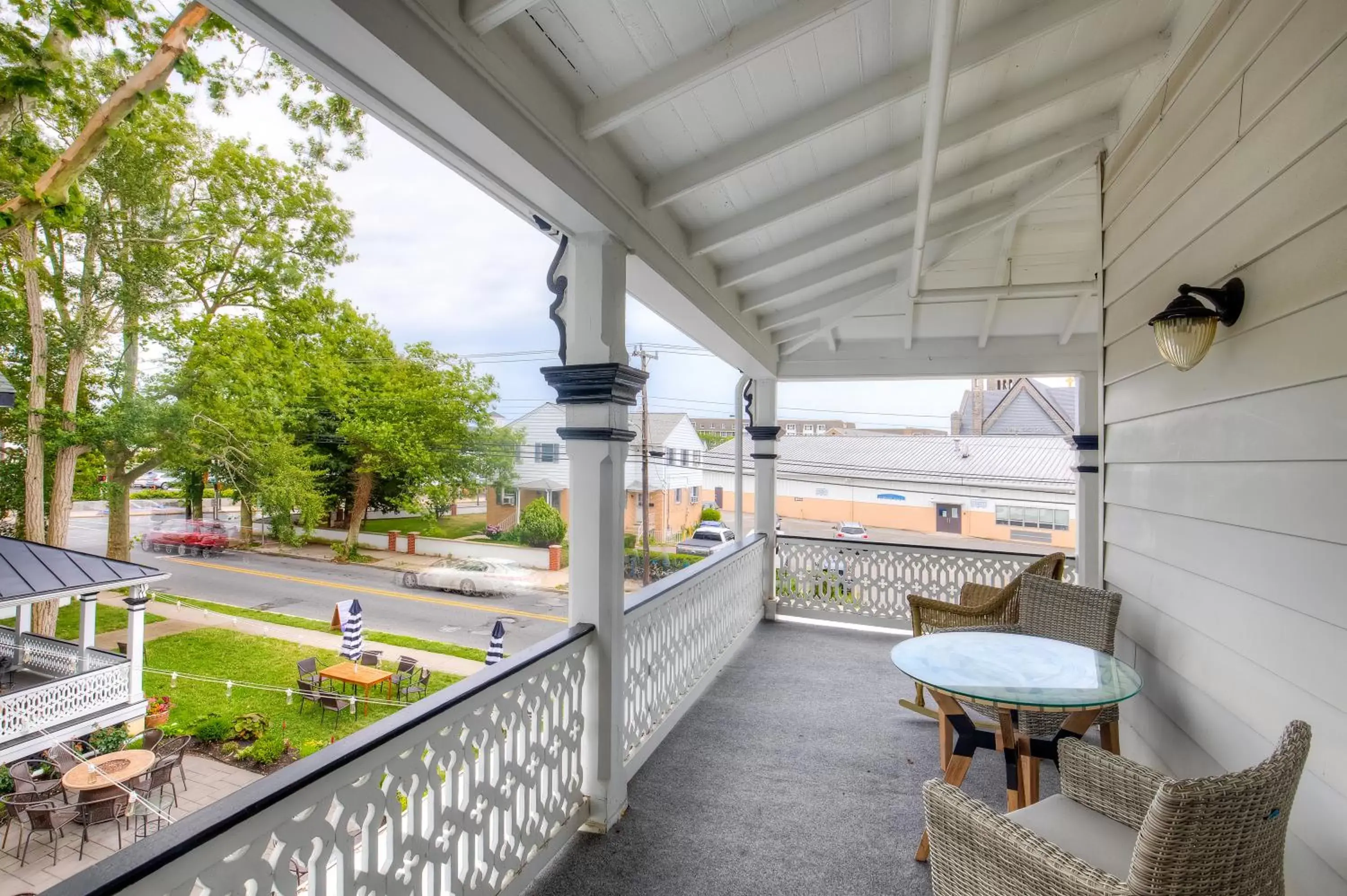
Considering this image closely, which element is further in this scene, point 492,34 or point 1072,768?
point 1072,768

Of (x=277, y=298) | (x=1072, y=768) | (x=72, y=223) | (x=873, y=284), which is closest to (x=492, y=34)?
(x=277, y=298)

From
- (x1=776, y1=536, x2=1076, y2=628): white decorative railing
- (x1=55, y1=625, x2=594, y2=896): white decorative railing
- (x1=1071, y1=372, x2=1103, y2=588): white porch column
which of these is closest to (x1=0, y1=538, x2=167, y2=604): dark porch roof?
(x1=55, y1=625, x2=594, y2=896): white decorative railing

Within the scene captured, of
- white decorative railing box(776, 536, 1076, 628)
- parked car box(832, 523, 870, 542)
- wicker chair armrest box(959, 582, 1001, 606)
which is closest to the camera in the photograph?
wicker chair armrest box(959, 582, 1001, 606)

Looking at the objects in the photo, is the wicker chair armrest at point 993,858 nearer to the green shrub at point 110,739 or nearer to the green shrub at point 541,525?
the green shrub at point 541,525

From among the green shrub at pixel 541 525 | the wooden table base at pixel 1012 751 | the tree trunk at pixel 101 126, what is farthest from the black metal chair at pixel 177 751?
the wooden table base at pixel 1012 751

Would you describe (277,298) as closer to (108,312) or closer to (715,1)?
(108,312)

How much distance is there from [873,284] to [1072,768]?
3.32 m

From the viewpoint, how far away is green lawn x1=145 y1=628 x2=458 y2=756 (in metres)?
1.12

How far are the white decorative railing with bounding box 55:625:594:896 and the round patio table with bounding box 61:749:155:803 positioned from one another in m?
0.11

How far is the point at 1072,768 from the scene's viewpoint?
1.78 meters

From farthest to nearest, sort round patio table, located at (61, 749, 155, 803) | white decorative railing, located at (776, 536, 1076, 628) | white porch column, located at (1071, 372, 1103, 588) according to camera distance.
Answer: white decorative railing, located at (776, 536, 1076, 628) → white porch column, located at (1071, 372, 1103, 588) → round patio table, located at (61, 749, 155, 803)

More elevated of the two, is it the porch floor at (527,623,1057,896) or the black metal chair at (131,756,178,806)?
the black metal chair at (131,756,178,806)

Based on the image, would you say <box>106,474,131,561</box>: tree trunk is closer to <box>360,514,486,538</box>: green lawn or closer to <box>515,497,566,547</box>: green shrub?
<box>360,514,486,538</box>: green lawn

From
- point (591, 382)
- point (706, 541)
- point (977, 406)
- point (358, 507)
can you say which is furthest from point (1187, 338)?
point (977, 406)
